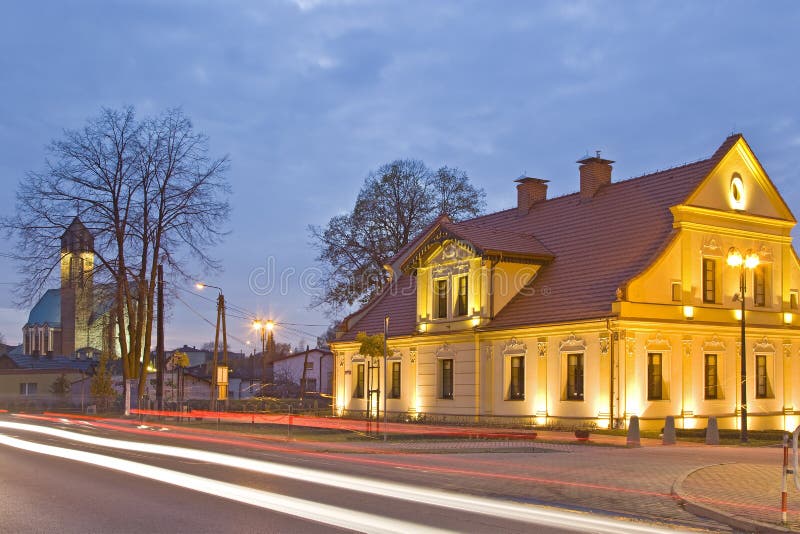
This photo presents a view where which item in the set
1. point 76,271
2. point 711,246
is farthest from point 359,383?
point 711,246

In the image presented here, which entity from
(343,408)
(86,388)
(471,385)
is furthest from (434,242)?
(86,388)

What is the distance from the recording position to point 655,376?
33344 mm

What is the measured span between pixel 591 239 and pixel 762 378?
28.7ft

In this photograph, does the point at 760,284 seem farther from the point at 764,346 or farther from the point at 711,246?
the point at 711,246

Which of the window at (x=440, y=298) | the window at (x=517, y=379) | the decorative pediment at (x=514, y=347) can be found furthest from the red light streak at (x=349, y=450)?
the window at (x=440, y=298)

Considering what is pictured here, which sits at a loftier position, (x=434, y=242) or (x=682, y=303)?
(x=434, y=242)

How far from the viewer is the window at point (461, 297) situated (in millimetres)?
40312

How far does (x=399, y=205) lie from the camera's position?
58.9 meters

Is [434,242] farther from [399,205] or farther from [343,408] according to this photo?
[399,205]

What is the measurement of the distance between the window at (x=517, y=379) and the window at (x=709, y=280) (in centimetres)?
760

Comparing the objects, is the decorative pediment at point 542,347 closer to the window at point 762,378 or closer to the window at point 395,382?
the window at point 762,378

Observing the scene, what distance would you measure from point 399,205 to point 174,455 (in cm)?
3796

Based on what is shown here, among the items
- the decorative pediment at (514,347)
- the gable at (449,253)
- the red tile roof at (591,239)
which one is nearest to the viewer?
the red tile roof at (591,239)

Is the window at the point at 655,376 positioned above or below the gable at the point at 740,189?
below
